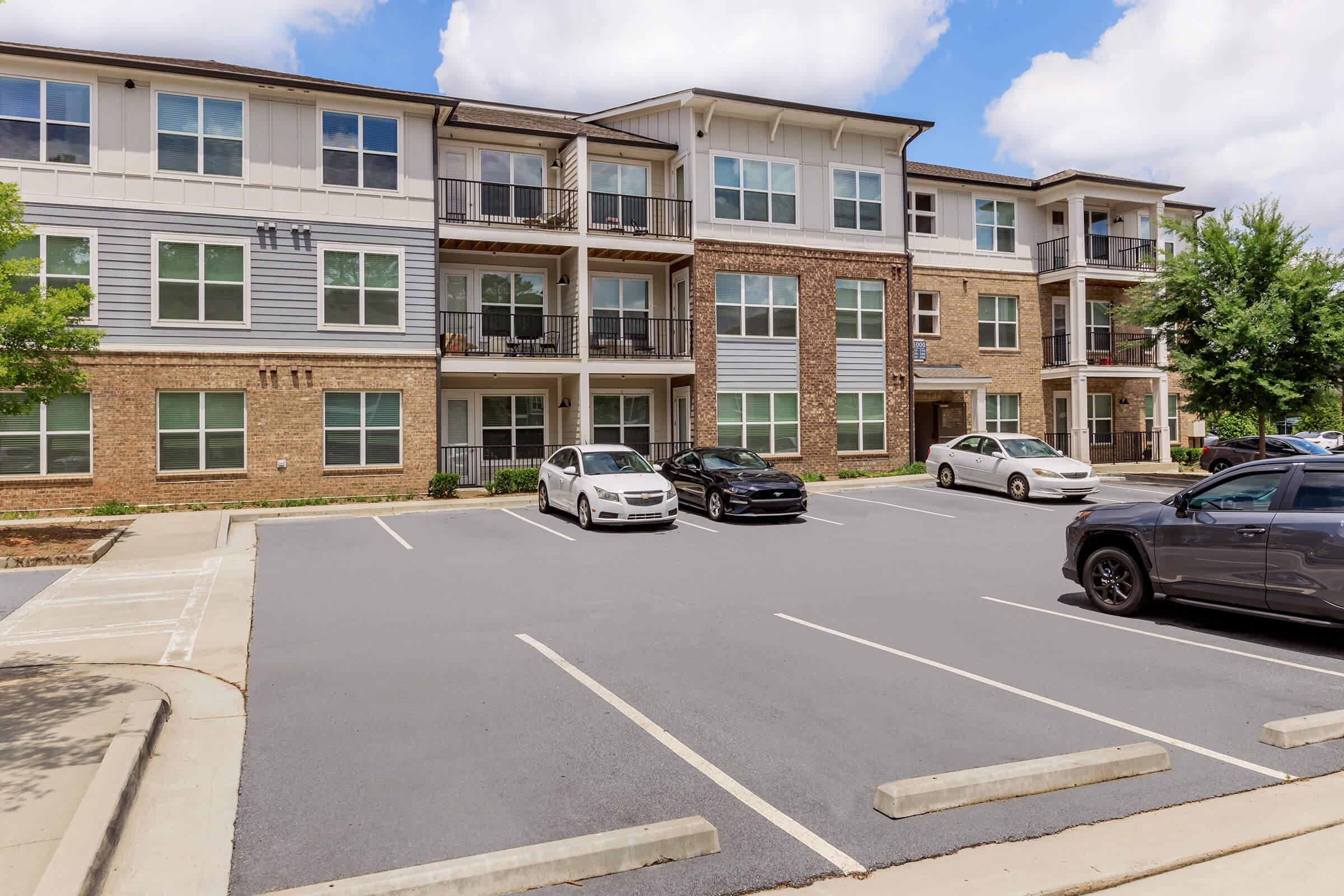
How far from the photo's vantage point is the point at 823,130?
86.5 feet

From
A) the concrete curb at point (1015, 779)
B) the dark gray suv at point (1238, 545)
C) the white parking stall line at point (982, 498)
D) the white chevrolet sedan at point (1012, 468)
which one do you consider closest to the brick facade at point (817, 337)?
the white parking stall line at point (982, 498)

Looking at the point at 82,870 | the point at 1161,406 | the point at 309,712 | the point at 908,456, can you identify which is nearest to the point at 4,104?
the point at 309,712

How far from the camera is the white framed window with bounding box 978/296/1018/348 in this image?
30.0 meters

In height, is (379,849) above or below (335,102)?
below

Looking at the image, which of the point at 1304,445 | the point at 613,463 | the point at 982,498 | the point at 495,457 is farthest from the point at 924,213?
the point at 613,463

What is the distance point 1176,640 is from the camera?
8.09 metres

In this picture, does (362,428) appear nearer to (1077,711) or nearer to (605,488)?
(605,488)

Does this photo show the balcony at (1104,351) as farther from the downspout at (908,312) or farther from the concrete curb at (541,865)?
the concrete curb at (541,865)

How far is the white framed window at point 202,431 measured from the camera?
19.6 meters

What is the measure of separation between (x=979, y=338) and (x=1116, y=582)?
22080mm

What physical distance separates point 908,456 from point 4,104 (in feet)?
82.8

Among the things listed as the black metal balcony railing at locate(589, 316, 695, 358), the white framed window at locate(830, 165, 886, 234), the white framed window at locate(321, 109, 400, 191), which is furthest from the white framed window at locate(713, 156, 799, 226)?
the white framed window at locate(321, 109, 400, 191)

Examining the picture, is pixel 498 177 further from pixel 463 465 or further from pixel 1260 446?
pixel 1260 446

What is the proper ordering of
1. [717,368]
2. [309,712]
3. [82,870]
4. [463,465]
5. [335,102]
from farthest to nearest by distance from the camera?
1. [717,368]
2. [463,465]
3. [335,102]
4. [309,712]
5. [82,870]
